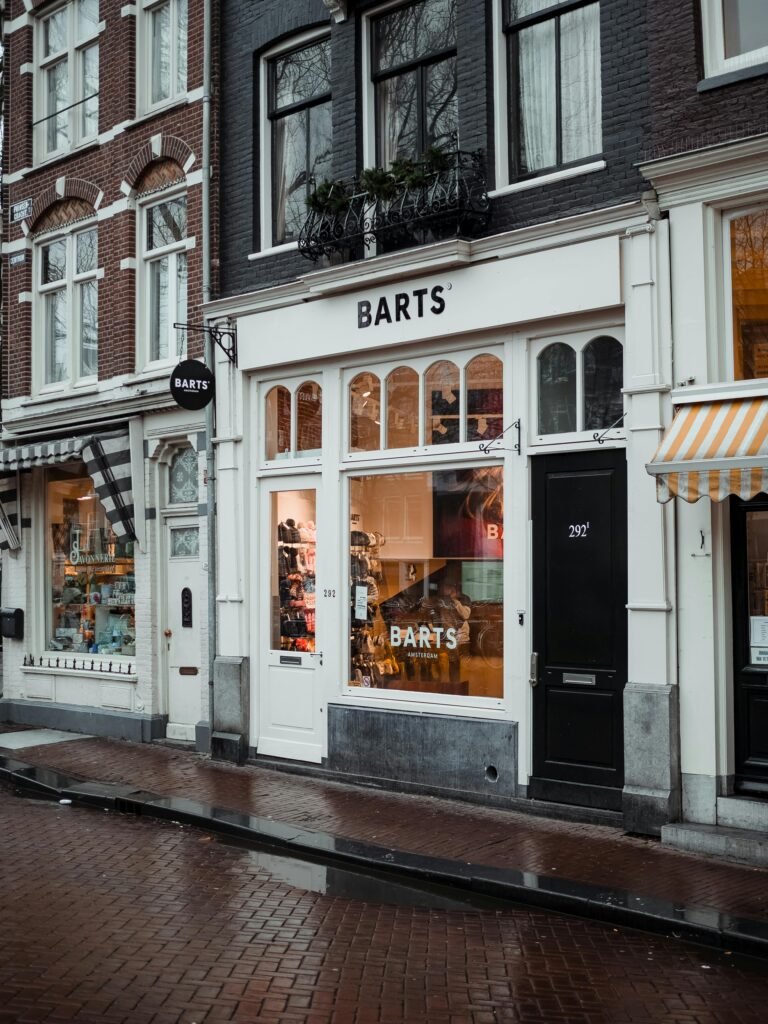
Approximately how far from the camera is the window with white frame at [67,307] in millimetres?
15758

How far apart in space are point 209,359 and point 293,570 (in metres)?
2.60

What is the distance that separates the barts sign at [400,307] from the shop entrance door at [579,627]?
6.02ft

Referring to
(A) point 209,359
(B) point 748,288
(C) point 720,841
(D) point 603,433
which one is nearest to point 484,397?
(D) point 603,433

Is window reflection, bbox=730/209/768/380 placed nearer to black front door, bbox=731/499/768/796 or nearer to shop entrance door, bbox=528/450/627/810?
black front door, bbox=731/499/768/796

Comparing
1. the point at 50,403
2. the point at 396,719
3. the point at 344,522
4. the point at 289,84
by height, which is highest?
the point at 289,84

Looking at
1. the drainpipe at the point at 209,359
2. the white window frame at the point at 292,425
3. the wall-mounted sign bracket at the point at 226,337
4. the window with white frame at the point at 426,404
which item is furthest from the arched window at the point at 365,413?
the drainpipe at the point at 209,359

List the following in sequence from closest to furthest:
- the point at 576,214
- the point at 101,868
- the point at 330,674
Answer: the point at 101,868 < the point at 576,214 < the point at 330,674

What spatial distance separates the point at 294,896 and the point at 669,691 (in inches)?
127

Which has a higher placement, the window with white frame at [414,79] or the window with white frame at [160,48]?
the window with white frame at [160,48]

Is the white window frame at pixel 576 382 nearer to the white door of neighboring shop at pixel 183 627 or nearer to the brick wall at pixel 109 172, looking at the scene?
the brick wall at pixel 109 172

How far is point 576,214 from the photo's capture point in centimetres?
979

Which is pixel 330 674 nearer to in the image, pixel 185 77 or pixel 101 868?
pixel 101 868

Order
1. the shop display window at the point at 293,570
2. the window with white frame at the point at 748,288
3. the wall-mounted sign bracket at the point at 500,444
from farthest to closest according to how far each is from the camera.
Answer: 1. the shop display window at the point at 293,570
2. the wall-mounted sign bracket at the point at 500,444
3. the window with white frame at the point at 748,288

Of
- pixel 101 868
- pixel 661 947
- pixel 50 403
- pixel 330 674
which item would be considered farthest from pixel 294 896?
pixel 50 403
